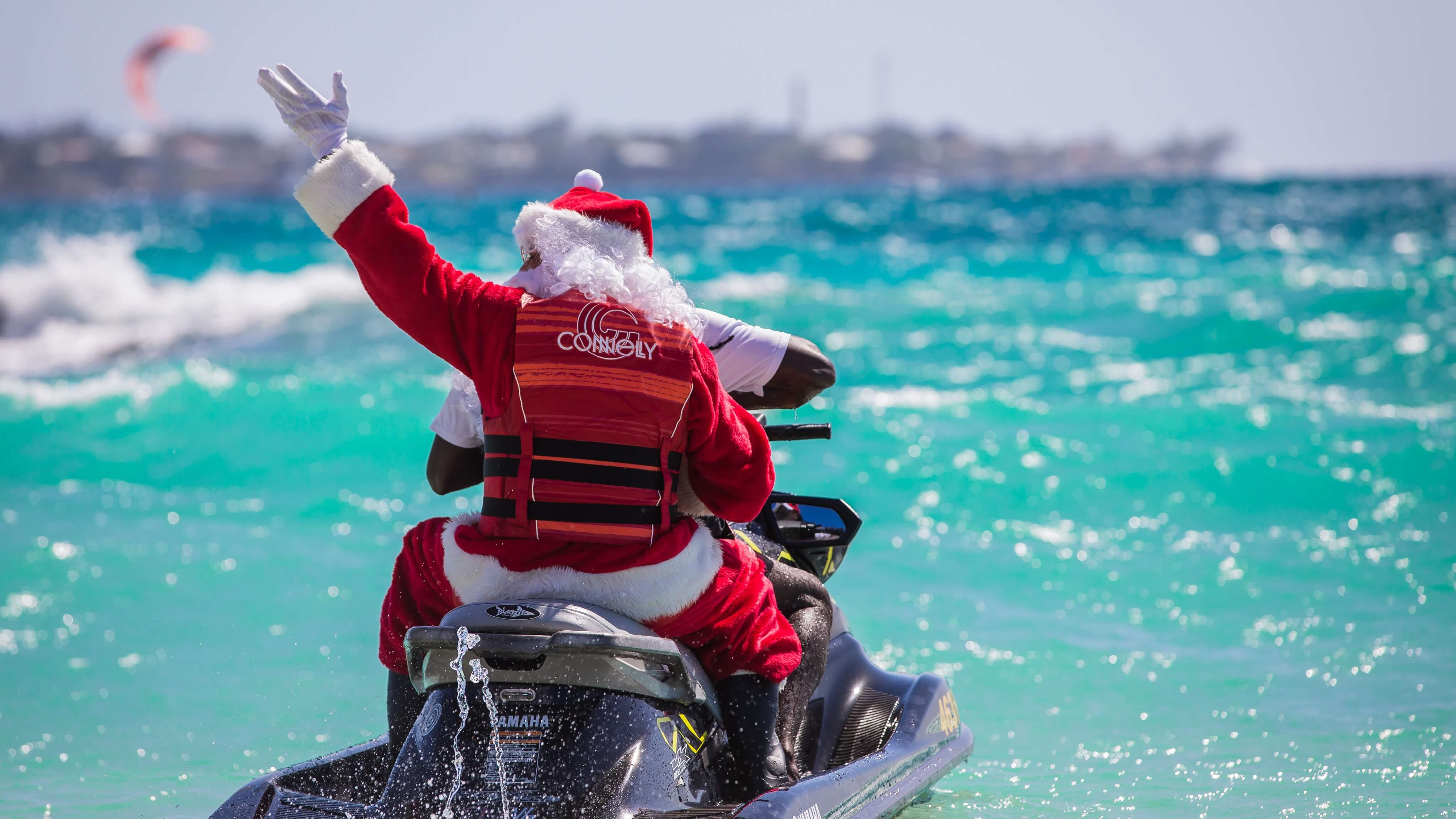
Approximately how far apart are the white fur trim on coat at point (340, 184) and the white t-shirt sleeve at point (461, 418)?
1.34ft

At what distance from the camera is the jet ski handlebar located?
316 centimetres

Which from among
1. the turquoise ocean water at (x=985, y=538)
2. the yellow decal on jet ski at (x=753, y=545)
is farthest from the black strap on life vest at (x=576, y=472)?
the turquoise ocean water at (x=985, y=538)

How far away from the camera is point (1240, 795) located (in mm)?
3930

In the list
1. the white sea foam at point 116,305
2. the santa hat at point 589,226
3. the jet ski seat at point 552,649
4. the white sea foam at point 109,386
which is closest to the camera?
the jet ski seat at point 552,649

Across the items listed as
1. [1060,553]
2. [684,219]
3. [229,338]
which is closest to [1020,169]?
[684,219]

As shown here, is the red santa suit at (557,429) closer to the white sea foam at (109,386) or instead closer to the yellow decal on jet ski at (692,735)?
the yellow decal on jet ski at (692,735)

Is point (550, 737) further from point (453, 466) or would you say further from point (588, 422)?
point (453, 466)

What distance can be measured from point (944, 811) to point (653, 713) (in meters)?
1.61

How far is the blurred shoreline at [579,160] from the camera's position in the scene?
336 feet

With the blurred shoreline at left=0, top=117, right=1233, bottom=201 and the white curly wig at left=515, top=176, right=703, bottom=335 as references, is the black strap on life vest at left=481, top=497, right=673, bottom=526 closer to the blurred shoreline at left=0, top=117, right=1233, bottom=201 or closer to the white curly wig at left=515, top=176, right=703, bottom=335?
the white curly wig at left=515, top=176, right=703, bottom=335

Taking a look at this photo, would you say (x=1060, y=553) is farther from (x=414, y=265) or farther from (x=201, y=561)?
(x=414, y=265)

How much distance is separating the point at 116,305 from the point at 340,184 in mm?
19068

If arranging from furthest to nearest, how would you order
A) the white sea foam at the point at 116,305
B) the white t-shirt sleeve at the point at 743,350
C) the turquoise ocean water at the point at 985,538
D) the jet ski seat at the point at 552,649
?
the white sea foam at the point at 116,305 → the turquoise ocean water at the point at 985,538 → the white t-shirt sleeve at the point at 743,350 → the jet ski seat at the point at 552,649

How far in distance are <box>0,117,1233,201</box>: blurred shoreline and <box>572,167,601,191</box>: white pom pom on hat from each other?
9737 centimetres
